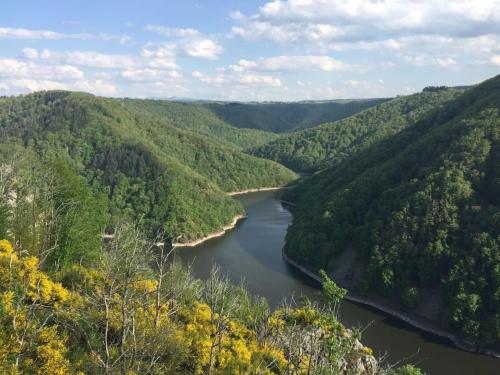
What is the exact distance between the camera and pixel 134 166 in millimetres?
150500

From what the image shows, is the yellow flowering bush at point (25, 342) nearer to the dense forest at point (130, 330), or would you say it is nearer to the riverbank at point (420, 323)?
the dense forest at point (130, 330)

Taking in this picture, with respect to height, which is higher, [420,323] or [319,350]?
[319,350]

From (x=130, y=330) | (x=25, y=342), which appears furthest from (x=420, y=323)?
(x=25, y=342)

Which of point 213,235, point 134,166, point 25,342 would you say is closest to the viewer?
point 25,342

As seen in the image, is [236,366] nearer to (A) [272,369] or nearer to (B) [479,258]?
(A) [272,369]

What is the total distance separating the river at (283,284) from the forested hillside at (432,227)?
4.13 metres

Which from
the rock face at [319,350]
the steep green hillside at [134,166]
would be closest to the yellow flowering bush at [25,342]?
the rock face at [319,350]

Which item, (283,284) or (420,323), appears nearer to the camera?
(420,323)

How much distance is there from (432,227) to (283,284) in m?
28.6

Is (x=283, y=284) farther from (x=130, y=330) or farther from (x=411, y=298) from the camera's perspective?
(x=130, y=330)

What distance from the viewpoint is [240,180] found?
19925 centimetres

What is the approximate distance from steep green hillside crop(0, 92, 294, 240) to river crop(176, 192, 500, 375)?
10275 millimetres

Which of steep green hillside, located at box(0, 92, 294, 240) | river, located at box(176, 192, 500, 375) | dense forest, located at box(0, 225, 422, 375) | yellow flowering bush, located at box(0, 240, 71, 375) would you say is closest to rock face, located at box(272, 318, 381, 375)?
dense forest, located at box(0, 225, 422, 375)

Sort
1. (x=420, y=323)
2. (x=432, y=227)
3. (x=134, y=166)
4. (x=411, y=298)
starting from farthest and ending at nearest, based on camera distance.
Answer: (x=134, y=166), (x=432, y=227), (x=411, y=298), (x=420, y=323)
